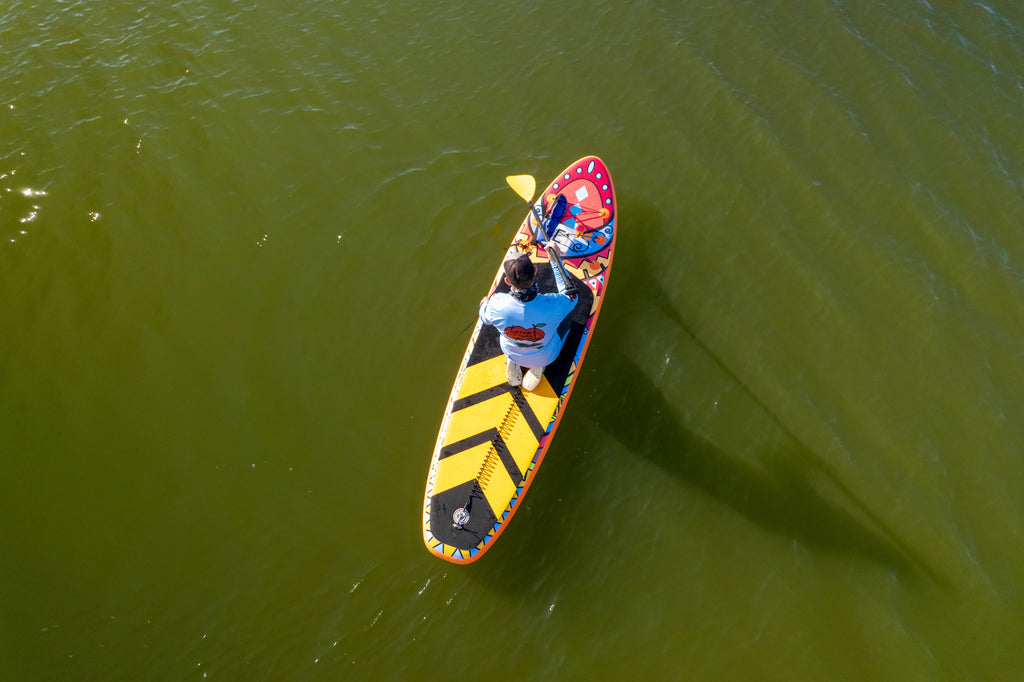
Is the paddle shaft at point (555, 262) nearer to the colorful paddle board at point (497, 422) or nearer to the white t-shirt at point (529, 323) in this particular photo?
the colorful paddle board at point (497, 422)

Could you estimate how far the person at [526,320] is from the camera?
688cm

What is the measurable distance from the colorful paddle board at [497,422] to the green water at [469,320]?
443 millimetres

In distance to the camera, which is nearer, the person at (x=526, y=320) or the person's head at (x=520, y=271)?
the person's head at (x=520, y=271)

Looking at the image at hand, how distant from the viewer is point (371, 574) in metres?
7.73

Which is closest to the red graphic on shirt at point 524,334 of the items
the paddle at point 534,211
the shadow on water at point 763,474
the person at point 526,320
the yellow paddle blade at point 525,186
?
the person at point 526,320

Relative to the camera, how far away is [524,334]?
766 centimetres

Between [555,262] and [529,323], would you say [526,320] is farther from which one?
[555,262]

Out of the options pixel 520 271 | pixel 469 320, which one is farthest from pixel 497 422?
pixel 520 271

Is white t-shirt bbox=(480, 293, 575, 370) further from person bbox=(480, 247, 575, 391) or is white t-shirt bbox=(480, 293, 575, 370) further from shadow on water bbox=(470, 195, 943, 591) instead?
shadow on water bbox=(470, 195, 943, 591)

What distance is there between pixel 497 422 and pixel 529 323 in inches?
63.2

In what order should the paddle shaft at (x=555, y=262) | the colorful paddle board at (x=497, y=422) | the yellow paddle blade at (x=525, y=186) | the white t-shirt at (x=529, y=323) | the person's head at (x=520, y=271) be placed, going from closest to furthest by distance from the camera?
1. the person's head at (x=520, y=271)
2. the white t-shirt at (x=529, y=323)
3. the colorful paddle board at (x=497, y=422)
4. the paddle shaft at (x=555, y=262)
5. the yellow paddle blade at (x=525, y=186)

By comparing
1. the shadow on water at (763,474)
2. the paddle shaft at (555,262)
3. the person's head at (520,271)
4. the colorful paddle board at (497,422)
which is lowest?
the shadow on water at (763,474)

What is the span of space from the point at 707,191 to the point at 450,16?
21.3ft

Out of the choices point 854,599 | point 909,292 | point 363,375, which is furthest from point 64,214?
point 909,292
